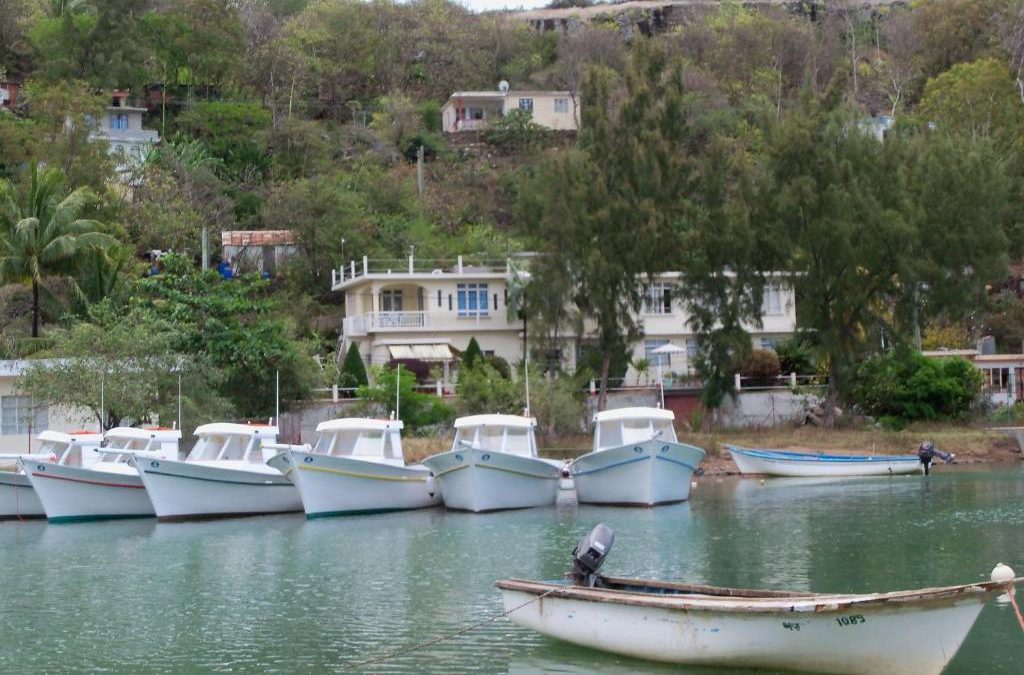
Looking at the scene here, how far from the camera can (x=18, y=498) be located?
43031 millimetres

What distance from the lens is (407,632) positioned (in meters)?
22.1

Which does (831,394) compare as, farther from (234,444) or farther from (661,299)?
(234,444)

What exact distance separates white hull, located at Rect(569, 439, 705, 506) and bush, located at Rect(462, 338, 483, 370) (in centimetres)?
1507

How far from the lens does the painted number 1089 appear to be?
662 inches

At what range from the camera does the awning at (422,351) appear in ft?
202

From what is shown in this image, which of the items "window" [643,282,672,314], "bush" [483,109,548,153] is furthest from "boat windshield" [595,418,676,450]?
"bush" [483,109,548,153]

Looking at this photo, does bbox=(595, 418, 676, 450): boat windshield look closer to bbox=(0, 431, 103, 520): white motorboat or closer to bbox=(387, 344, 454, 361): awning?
bbox=(0, 431, 103, 520): white motorboat

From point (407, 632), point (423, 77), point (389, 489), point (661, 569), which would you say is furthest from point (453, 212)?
point (407, 632)

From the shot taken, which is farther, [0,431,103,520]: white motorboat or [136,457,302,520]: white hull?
[0,431,103,520]: white motorboat

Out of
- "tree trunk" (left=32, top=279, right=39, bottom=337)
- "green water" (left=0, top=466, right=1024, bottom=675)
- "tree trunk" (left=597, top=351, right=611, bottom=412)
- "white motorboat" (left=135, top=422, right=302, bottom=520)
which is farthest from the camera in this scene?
"tree trunk" (left=597, top=351, right=611, bottom=412)

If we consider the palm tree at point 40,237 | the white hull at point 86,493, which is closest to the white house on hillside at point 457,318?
the palm tree at point 40,237

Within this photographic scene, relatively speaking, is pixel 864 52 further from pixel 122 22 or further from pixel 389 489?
pixel 389 489

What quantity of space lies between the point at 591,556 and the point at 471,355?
39.5 m

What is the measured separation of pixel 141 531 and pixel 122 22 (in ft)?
194
